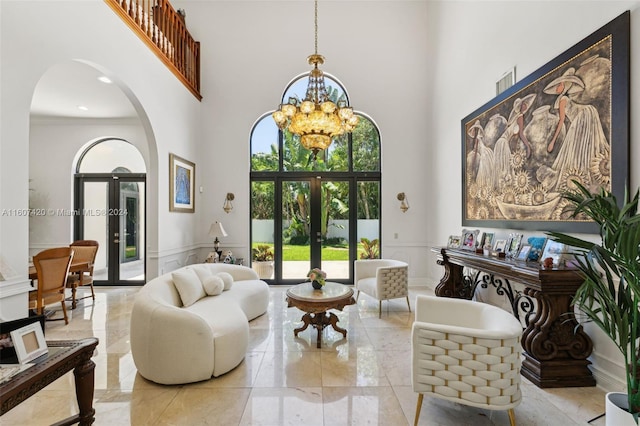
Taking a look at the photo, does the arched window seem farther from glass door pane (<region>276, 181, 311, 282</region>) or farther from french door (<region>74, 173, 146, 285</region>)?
french door (<region>74, 173, 146, 285</region>)

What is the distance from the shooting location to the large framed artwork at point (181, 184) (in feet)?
16.5

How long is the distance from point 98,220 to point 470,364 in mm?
7353

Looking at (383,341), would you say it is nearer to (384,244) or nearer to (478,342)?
(478,342)

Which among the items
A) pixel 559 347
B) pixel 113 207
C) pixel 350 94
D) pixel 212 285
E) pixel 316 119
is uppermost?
pixel 350 94

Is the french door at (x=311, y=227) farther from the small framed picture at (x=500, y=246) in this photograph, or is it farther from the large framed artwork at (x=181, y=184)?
the small framed picture at (x=500, y=246)

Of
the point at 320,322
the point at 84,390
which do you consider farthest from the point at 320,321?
the point at 84,390

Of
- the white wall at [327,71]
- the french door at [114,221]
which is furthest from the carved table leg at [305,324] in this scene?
the french door at [114,221]

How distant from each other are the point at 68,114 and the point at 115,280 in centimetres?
356

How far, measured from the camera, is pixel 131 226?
21.6 ft

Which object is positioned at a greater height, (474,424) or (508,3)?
(508,3)

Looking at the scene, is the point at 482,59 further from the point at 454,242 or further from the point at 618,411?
the point at 618,411

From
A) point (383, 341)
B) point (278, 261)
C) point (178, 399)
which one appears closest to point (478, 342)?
point (383, 341)

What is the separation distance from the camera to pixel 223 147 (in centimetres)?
631

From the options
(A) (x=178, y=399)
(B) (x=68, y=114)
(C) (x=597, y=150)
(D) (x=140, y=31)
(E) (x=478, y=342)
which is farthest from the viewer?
(B) (x=68, y=114)
